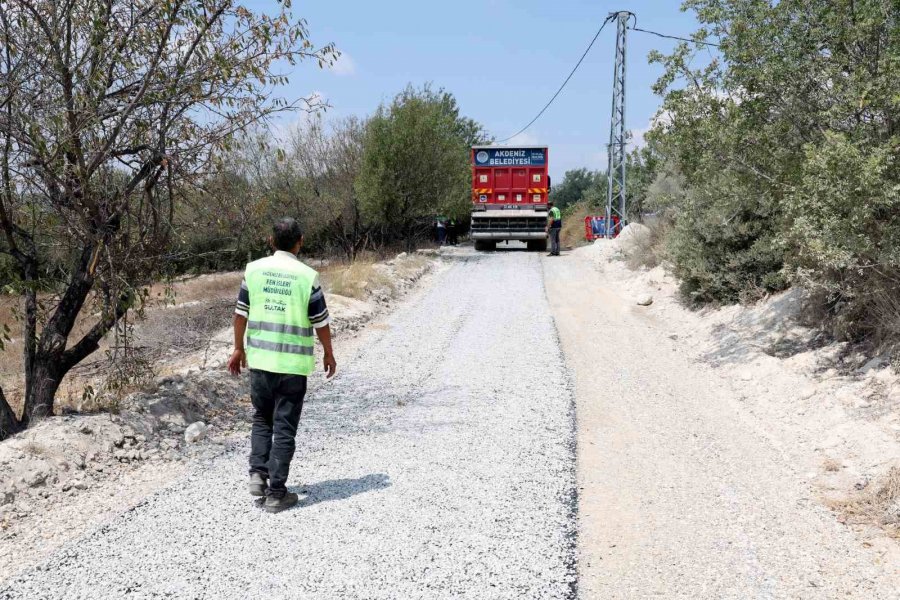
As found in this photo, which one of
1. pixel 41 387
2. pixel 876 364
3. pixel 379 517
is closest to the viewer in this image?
pixel 379 517

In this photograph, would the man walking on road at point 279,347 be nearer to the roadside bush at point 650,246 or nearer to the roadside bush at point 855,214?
the roadside bush at point 855,214

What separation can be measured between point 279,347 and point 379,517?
3.89ft

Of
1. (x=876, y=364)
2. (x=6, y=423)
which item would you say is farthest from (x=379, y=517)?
(x=876, y=364)

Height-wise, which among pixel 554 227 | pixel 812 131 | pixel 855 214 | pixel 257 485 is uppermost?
pixel 812 131

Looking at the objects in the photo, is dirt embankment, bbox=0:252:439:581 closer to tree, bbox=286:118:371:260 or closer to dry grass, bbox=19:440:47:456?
dry grass, bbox=19:440:47:456

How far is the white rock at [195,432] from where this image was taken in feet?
19.3

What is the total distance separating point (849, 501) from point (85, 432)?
17.8 ft

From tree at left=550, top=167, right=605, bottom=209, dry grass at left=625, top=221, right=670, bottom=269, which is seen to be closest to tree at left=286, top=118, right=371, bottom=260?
dry grass at left=625, top=221, right=670, bottom=269

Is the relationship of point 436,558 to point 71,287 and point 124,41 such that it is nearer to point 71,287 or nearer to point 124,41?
point 71,287

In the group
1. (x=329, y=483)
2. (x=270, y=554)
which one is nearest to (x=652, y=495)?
(x=329, y=483)

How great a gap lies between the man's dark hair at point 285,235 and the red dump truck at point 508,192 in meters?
21.4

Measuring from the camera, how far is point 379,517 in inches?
170

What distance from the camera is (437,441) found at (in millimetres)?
5938

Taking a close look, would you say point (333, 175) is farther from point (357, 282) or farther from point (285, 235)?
point (285, 235)
